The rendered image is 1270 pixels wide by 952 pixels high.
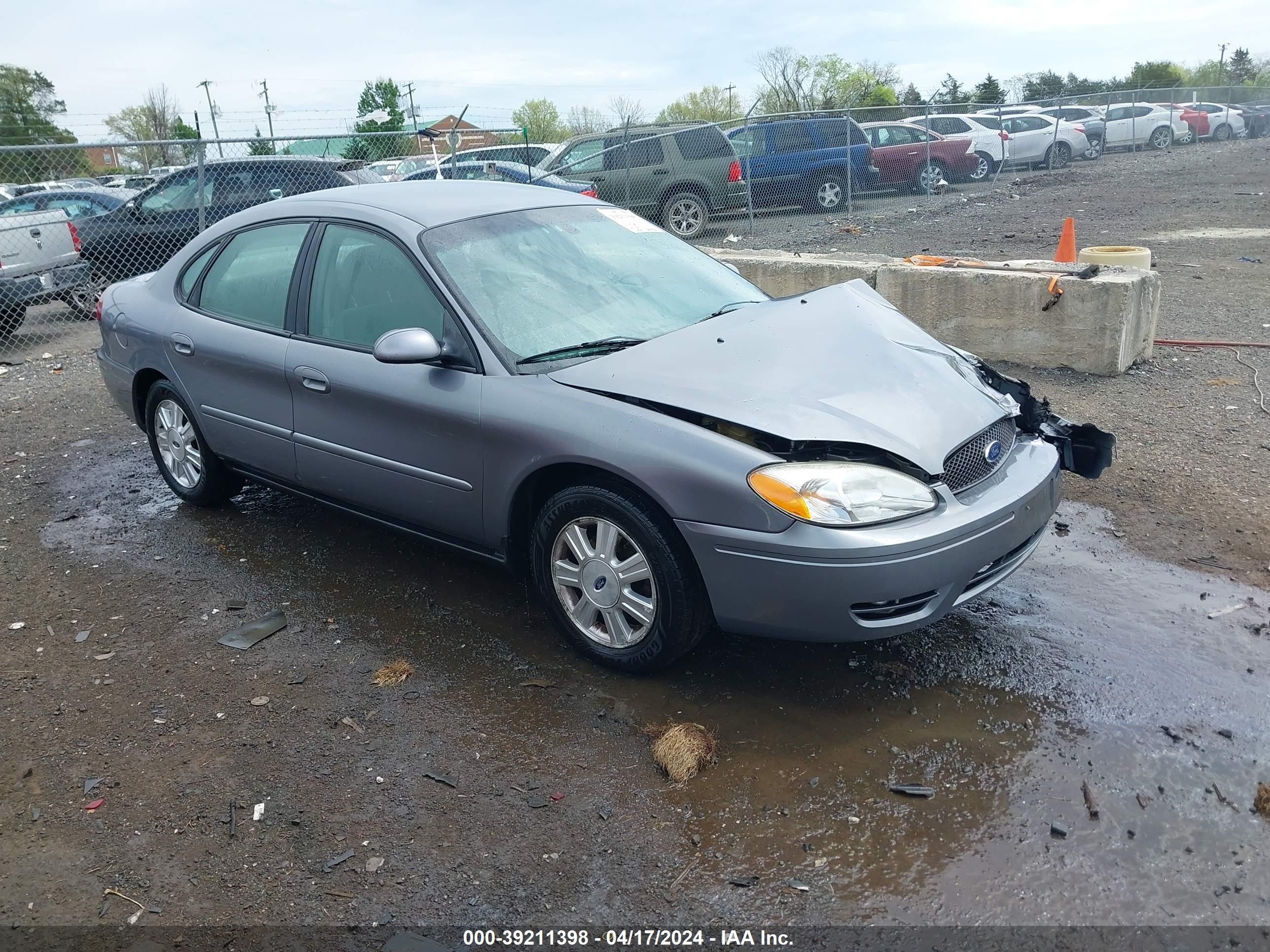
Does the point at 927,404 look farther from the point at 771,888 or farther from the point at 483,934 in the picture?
the point at 483,934

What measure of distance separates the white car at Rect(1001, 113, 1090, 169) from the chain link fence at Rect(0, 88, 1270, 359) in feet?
0.20

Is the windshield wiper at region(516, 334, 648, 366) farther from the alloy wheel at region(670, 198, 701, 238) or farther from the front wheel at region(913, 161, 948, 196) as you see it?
the front wheel at region(913, 161, 948, 196)

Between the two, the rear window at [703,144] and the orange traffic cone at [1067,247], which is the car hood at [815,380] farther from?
the rear window at [703,144]

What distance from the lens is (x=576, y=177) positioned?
15.1m

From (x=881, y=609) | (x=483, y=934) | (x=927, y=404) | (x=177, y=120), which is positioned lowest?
(x=483, y=934)

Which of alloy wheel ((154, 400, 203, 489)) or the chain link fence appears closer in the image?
alloy wheel ((154, 400, 203, 489))

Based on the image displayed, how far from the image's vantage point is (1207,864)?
8.48ft

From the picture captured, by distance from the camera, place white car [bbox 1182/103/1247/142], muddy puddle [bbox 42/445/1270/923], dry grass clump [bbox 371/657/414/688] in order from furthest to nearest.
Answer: white car [bbox 1182/103/1247/142], dry grass clump [bbox 371/657/414/688], muddy puddle [bbox 42/445/1270/923]

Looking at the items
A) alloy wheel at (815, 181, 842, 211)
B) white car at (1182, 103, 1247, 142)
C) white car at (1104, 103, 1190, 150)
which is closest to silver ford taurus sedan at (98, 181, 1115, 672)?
alloy wheel at (815, 181, 842, 211)

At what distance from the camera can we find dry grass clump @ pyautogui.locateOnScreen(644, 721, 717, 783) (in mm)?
3066

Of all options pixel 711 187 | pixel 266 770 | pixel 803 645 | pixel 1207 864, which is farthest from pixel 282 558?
pixel 711 187

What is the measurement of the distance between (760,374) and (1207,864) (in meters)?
1.94

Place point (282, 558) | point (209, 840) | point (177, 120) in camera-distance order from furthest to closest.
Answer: point (177, 120), point (282, 558), point (209, 840)

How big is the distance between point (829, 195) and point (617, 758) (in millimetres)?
15588
